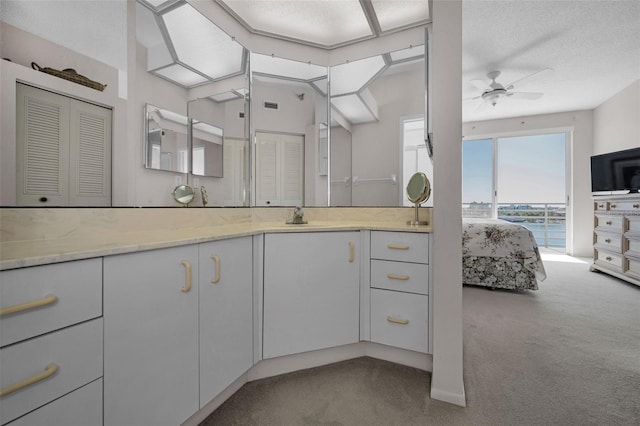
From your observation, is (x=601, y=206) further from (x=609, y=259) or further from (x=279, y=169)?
(x=279, y=169)

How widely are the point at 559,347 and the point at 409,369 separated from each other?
3.68 feet

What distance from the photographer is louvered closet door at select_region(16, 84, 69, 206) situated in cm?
98

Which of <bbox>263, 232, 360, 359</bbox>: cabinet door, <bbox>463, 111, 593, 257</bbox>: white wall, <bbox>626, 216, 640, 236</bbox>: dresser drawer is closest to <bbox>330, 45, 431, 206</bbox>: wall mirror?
<bbox>263, 232, 360, 359</bbox>: cabinet door

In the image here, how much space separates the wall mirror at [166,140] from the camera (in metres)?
1.46

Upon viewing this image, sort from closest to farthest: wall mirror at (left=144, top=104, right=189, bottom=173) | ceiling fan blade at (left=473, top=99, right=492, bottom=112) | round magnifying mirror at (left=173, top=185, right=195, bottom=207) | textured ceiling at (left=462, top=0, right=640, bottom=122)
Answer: wall mirror at (left=144, top=104, right=189, bottom=173), round magnifying mirror at (left=173, top=185, right=195, bottom=207), textured ceiling at (left=462, top=0, right=640, bottom=122), ceiling fan blade at (left=473, top=99, right=492, bottom=112)

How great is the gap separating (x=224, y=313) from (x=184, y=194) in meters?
0.74

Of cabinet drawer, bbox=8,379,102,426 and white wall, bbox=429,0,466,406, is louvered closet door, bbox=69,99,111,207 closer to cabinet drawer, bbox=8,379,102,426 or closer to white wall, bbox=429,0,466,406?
cabinet drawer, bbox=8,379,102,426

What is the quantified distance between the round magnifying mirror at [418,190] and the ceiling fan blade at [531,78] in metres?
3.02

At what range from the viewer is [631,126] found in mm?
4270

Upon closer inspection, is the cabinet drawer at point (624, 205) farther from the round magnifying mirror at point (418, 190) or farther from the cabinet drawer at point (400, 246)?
the cabinet drawer at point (400, 246)

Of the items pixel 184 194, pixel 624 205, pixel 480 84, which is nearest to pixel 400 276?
pixel 184 194

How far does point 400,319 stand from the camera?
5.57ft

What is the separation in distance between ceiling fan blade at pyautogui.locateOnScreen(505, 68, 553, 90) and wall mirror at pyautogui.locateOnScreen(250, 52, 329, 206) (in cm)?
307

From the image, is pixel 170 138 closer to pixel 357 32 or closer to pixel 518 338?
pixel 357 32
